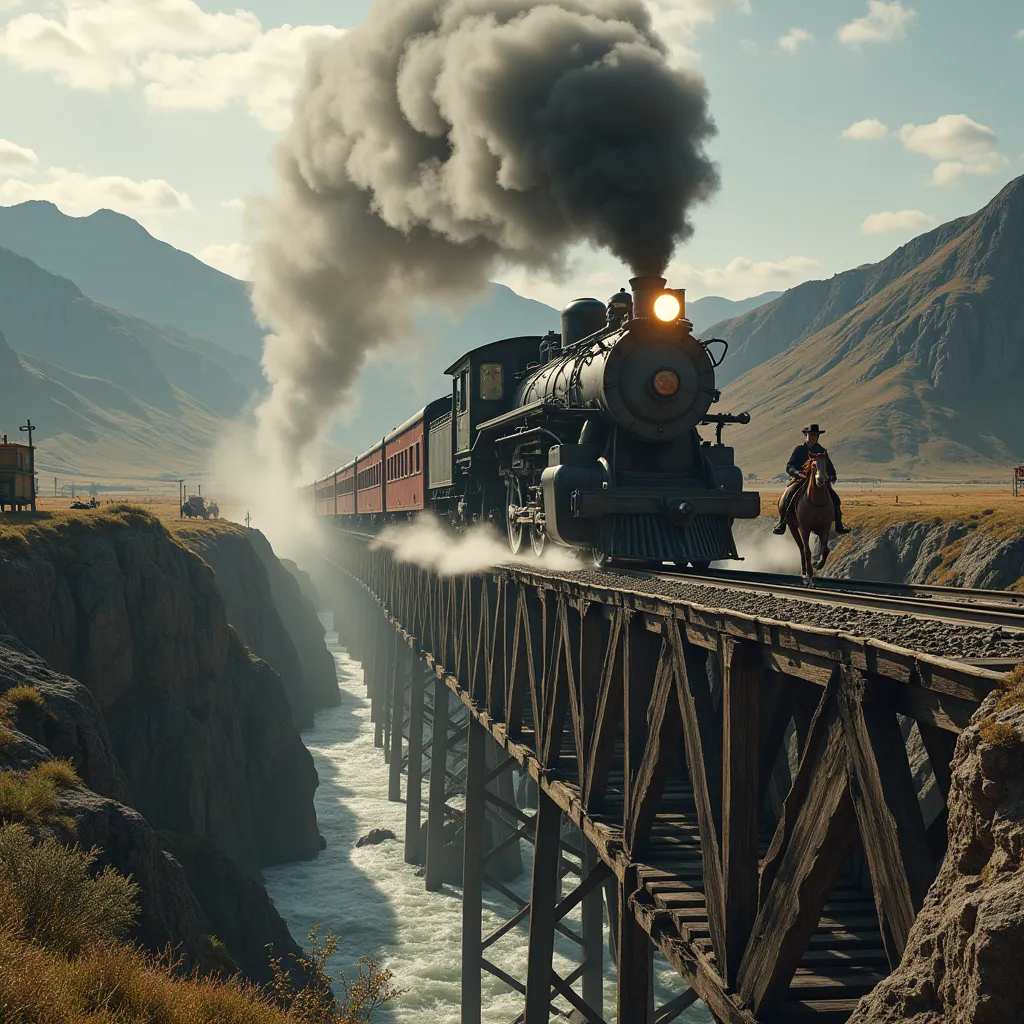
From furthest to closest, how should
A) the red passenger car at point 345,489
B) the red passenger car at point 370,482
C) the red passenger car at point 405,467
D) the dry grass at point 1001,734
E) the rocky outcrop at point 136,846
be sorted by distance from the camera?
1. the red passenger car at point 345,489
2. the red passenger car at point 370,482
3. the red passenger car at point 405,467
4. the rocky outcrop at point 136,846
5. the dry grass at point 1001,734

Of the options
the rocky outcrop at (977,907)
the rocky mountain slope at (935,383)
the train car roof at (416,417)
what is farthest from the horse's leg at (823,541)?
the rocky mountain slope at (935,383)

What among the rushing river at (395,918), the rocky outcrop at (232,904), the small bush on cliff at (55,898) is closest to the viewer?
the small bush on cliff at (55,898)

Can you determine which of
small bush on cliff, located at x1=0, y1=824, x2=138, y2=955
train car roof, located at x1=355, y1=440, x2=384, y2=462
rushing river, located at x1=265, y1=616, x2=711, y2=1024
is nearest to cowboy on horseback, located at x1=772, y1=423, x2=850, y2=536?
small bush on cliff, located at x1=0, y1=824, x2=138, y2=955

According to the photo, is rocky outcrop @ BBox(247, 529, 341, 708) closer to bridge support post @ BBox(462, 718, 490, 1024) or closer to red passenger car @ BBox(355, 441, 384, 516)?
red passenger car @ BBox(355, 441, 384, 516)

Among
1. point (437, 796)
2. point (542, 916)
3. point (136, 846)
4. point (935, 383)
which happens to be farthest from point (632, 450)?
point (935, 383)

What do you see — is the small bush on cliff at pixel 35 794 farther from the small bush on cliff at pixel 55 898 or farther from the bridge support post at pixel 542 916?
the bridge support post at pixel 542 916
